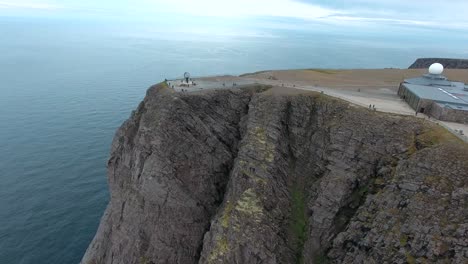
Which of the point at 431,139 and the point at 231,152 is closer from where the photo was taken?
the point at 431,139

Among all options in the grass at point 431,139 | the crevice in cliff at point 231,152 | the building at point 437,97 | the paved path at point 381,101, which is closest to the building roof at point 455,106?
the building at point 437,97

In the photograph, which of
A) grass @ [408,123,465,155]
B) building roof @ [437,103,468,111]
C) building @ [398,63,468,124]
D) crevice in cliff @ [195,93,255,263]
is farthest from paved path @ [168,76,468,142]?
grass @ [408,123,465,155]

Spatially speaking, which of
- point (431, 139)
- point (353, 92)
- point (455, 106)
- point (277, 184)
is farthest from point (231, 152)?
point (455, 106)

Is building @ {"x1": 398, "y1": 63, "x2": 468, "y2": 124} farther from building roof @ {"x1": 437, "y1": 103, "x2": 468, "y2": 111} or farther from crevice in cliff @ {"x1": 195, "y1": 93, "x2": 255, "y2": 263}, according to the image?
crevice in cliff @ {"x1": 195, "y1": 93, "x2": 255, "y2": 263}

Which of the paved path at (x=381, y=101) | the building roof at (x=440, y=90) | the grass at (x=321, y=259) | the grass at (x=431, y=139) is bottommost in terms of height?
the grass at (x=321, y=259)

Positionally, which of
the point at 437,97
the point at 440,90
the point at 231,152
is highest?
the point at 440,90

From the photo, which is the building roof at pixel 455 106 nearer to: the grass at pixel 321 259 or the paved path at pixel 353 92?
the paved path at pixel 353 92

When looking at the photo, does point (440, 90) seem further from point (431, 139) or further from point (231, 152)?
point (231, 152)
